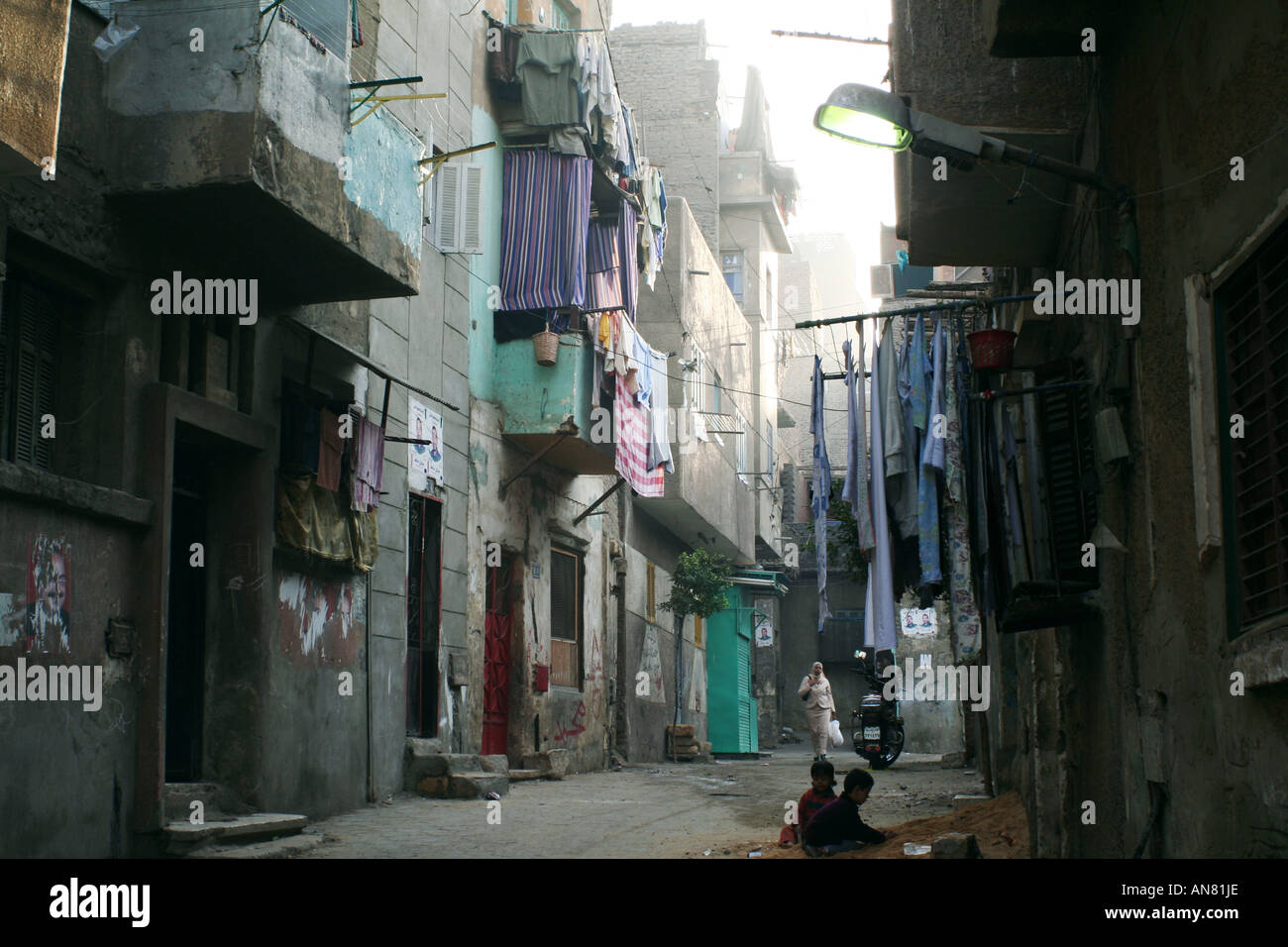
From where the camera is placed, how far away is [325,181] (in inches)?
394

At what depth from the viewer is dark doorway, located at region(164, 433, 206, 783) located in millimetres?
10391

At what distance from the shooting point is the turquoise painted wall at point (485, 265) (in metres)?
16.3

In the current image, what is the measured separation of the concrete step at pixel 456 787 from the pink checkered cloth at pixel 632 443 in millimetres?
5519

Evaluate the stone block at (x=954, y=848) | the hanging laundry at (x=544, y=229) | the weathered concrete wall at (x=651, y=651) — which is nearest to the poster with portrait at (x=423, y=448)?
the hanging laundry at (x=544, y=229)

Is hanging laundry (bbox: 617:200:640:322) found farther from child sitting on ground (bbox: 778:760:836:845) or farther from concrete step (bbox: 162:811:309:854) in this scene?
child sitting on ground (bbox: 778:760:836:845)

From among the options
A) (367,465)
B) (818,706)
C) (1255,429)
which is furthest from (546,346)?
(1255,429)

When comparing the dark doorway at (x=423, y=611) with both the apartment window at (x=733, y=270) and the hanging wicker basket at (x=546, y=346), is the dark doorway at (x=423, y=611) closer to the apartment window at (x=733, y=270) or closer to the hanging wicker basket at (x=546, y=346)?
the hanging wicker basket at (x=546, y=346)

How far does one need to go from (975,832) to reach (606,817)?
325 centimetres

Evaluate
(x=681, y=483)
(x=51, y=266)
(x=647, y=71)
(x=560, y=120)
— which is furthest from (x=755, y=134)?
(x=51, y=266)

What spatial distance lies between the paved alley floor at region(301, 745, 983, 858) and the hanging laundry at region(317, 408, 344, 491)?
293 cm

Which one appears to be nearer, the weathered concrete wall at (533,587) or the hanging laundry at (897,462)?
the hanging laundry at (897,462)

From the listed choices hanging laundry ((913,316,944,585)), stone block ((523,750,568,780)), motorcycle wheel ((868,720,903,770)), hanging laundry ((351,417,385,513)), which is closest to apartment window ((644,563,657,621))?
motorcycle wheel ((868,720,903,770))

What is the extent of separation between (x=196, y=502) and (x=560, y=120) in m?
8.30

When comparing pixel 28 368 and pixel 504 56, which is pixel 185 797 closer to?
pixel 28 368
